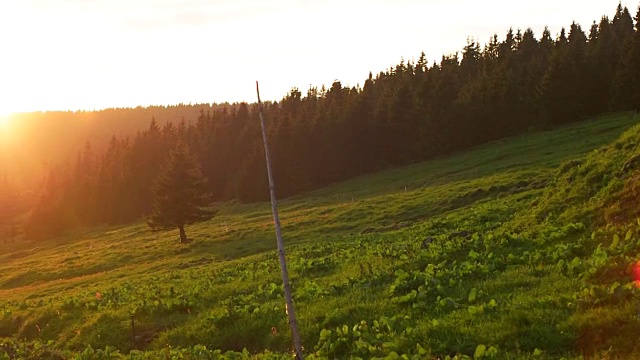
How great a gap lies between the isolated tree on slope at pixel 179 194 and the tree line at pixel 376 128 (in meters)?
6.75

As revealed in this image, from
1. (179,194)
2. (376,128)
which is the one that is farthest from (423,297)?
(376,128)

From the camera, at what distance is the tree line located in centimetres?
8344

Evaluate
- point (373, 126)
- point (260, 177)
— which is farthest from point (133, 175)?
point (373, 126)

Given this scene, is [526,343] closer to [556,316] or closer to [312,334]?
[556,316]

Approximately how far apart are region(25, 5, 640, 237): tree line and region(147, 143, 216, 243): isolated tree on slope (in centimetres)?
675

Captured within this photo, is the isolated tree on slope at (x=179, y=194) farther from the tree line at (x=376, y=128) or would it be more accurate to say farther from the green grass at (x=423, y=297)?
the green grass at (x=423, y=297)

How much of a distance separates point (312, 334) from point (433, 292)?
3.58m

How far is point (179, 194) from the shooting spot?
197ft

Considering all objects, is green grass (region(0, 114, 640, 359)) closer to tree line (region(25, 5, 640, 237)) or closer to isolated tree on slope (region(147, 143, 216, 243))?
isolated tree on slope (region(147, 143, 216, 243))

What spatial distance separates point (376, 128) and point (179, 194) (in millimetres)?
49169

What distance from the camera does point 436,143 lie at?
8988cm

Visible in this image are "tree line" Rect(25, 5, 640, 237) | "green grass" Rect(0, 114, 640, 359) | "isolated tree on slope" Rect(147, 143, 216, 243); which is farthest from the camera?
"tree line" Rect(25, 5, 640, 237)

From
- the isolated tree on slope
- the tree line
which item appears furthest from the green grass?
the tree line

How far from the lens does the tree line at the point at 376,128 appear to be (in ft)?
274
